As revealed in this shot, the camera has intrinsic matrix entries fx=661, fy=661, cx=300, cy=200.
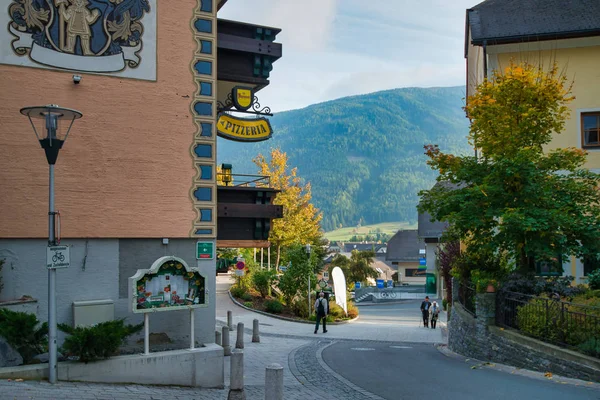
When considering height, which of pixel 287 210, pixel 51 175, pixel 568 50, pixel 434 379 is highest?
pixel 568 50

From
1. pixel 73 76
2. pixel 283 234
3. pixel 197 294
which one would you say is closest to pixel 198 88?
pixel 73 76

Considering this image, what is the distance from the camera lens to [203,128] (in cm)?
1478

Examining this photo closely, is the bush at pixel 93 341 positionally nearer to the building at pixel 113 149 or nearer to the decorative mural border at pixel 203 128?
the building at pixel 113 149

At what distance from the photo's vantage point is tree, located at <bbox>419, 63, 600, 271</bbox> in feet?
55.2

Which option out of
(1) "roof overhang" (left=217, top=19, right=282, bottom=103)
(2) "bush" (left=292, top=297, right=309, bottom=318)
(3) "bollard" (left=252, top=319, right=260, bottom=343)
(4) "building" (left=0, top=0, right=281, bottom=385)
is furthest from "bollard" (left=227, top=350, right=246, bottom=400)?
(2) "bush" (left=292, top=297, right=309, bottom=318)

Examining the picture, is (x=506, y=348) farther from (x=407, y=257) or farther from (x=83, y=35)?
(x=407, y=257)

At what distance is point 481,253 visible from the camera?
774 inches

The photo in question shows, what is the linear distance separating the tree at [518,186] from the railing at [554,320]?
1.80m

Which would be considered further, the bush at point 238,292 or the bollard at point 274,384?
the bush at point 238,292

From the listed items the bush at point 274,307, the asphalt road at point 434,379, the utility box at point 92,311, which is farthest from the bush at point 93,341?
the bush at point 274,307

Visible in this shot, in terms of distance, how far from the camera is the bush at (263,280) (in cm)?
3756

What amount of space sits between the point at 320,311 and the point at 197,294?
14.1 metres

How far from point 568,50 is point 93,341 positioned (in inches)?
802

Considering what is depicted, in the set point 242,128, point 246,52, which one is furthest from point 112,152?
point 246,52
